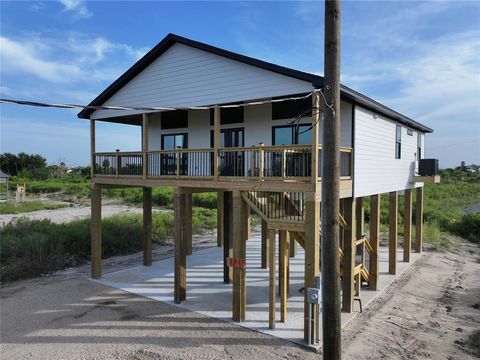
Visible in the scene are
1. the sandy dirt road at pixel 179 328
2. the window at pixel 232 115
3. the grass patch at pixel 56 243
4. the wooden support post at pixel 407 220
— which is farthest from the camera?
the wooden support post at pixel 407 220

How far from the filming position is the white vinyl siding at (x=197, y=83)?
1000 centimetres

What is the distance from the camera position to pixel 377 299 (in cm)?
1227

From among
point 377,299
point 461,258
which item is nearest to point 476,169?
point 461,258

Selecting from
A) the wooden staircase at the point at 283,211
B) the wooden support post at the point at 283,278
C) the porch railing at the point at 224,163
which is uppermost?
the porch railing at the point at 224,163

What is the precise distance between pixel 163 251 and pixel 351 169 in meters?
12.8

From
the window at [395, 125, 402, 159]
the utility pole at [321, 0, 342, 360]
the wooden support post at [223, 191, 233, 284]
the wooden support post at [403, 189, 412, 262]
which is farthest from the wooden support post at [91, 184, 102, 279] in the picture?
the wooden support post at [403, 189, 412, 262]

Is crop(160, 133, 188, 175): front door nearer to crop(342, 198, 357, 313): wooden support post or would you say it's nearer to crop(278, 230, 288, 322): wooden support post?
crop(278, 230, 288, 322): wooden support post

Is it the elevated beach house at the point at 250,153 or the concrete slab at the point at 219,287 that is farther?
the concrete slab at the point at 219,287

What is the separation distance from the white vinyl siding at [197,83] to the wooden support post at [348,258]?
382cm

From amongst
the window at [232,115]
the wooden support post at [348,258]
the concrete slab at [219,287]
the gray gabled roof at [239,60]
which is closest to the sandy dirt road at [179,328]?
the concrete slab at [219,287]

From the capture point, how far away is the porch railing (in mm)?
9477

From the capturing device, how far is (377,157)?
41.3ft

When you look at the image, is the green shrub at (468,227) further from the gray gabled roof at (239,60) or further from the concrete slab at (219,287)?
the gray gabled roof at (239,60)

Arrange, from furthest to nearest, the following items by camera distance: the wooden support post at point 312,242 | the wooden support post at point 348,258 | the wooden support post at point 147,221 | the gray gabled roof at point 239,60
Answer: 1. the wooden support post at point 147,221
2. the wooden support post at point 348,258
3. the gray gabled roof at point 239,60
4. the wooden support post at point 312,242
